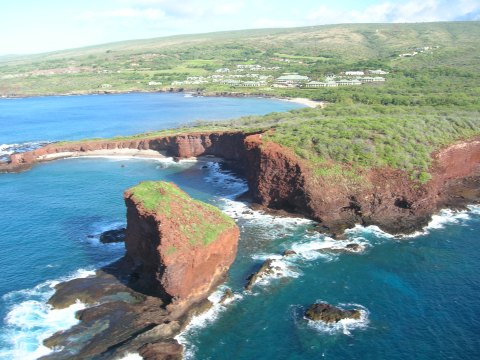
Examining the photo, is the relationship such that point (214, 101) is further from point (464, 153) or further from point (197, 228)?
point (197, 228)

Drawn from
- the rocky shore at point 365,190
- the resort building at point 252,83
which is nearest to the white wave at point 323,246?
the rocky shore at point 365,190

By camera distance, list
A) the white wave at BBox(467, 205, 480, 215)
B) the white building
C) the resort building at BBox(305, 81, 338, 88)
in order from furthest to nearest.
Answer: the white building → the resort building at BBox(305, 81, 338, 88) → the white wave at BBox(467, 205, 480, 215)

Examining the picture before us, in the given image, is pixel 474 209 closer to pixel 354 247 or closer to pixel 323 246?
pixel 354 247

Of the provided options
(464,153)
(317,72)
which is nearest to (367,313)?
(464,153)

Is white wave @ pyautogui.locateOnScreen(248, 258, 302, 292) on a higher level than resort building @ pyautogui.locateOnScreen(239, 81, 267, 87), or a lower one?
lower

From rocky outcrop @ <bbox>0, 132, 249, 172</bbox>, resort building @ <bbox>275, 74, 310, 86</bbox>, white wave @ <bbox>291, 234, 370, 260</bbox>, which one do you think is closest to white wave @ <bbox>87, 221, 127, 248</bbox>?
white wave @ <bbox>291, 234, 370, 260</bbox>

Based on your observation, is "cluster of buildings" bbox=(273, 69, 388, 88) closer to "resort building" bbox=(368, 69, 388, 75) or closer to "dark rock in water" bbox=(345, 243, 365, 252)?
"resort building" bbox=(368, 69, 388, 75)
